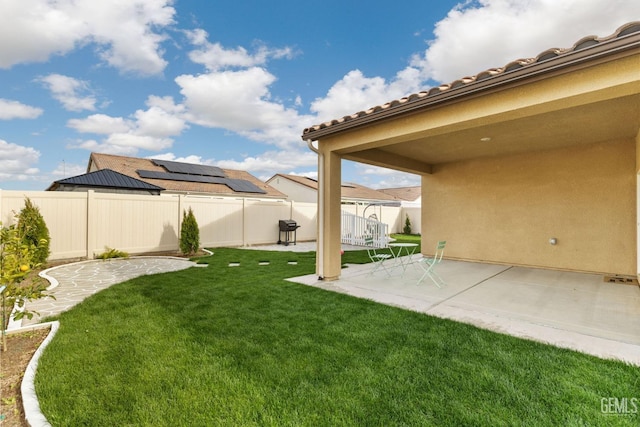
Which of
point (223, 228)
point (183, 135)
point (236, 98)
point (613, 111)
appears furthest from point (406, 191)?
point (613, 111)

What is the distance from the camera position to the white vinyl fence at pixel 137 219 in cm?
841

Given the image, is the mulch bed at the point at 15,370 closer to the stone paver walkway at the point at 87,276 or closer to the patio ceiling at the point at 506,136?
the stone paver walkway at the point at 87,276

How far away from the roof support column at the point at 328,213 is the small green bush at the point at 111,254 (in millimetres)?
6709

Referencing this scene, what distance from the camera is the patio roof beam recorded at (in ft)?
21.9

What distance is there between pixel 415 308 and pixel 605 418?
2520 mm

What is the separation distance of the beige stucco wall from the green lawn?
18.8ft

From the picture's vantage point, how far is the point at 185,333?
141 inches

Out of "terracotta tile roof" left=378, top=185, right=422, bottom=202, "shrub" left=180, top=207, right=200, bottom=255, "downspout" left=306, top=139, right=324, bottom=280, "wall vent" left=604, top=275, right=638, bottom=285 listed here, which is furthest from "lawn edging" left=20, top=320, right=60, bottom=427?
"terracotta tile roof" left=378, top=185, right=422, bottom=202

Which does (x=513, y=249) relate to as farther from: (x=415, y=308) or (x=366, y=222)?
(x=366, y=222)

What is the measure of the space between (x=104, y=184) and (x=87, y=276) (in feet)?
17.3

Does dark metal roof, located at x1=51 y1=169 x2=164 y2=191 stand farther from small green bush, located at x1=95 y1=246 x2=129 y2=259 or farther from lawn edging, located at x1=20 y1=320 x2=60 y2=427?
lawn edging, located at x1=20 y1=320 x2=60 y2=427

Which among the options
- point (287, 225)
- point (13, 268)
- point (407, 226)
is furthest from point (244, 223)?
point (407, 226)

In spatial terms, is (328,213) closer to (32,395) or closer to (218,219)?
(32,395)

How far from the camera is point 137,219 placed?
10000mm
